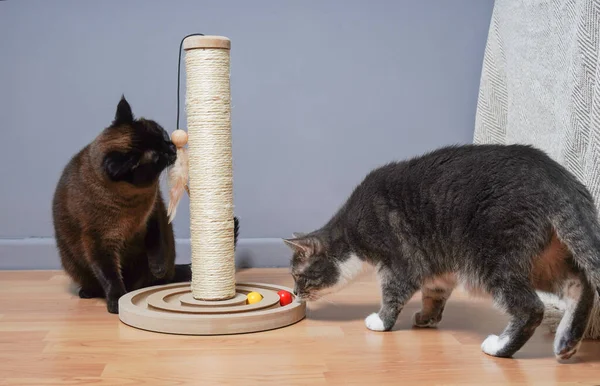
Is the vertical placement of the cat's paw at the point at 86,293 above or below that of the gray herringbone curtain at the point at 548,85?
below

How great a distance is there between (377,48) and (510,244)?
1.53 meters

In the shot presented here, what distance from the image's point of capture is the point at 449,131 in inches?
119

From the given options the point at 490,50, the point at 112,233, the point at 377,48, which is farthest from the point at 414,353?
the point at 377,48

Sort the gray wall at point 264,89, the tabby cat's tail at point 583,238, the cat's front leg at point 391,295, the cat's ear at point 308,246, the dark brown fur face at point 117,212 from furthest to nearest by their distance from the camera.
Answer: the gray wall at point 264,89
the dark brown fur face at point 117,212
the cat's ear at point 308,246
the cat's front leg at point 391,295
the tabby cat's tail at point 583,238

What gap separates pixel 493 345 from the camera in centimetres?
172

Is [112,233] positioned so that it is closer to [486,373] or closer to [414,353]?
[414,353]

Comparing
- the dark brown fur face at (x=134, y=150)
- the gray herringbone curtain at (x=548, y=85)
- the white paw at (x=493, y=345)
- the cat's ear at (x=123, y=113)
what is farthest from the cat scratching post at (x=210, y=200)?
the gray herringbone curtain at (x=548, y=85)

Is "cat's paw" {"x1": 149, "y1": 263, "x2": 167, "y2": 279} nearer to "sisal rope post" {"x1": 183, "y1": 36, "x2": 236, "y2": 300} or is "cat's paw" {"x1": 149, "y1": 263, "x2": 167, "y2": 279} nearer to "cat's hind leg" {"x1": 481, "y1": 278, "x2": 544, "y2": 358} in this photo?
"sisal rope post" {"x1": 183, "y1": 36, "x2": 236, "y2": 300}

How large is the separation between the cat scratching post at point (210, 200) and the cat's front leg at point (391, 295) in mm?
270

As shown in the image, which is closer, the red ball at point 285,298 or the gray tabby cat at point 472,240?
the gray tabby cat at point 472,240

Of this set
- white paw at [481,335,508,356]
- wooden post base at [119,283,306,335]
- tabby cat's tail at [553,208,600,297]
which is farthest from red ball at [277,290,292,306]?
tabby cat's tail at [553,208,600,297]

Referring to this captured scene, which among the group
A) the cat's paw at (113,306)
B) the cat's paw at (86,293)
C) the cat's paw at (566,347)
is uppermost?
the cat's paw at (566,347)

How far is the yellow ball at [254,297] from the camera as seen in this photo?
2.17m

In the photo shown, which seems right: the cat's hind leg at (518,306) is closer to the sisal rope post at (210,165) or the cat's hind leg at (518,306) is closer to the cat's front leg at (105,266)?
the sisal rope post at (210,165)
